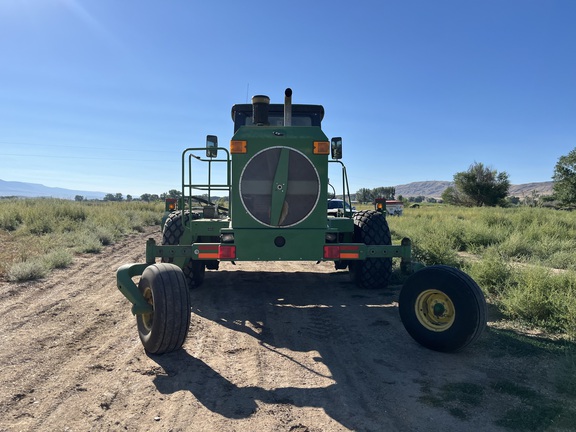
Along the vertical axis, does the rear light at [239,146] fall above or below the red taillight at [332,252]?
above

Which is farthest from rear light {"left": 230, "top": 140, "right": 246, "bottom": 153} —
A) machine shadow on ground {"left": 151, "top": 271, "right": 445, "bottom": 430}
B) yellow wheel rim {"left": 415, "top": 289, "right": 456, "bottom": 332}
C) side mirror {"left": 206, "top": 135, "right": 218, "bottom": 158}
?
yellow wheel rim {"left": 415, "top": 289, "right": 456, "bottom": 332}

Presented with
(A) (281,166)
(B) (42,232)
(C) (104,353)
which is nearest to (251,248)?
(A) (281,166)

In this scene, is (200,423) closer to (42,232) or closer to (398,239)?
(398,239)

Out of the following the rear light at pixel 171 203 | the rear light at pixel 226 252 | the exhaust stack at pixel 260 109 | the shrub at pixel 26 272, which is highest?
the exhaust stack at pixel 260 109

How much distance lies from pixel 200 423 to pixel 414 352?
2418 mm

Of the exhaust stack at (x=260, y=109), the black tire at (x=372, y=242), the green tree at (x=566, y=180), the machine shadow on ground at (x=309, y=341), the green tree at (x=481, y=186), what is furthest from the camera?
the green tree at (x=481, y=186)

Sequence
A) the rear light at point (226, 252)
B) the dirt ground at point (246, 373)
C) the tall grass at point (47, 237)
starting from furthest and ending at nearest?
1. the tall grass at point (47, 237)
2. the rear light at point (226, 252)
3. the dirt ground at point (246, 373)

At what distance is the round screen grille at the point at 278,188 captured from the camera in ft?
17.0

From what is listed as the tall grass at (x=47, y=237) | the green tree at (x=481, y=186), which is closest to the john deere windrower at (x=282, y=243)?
the tall grass at (x=47, y=237)

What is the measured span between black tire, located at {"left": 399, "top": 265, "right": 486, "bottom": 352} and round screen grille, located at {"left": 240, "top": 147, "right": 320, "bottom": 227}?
5.55ft

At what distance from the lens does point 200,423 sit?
2.86 m

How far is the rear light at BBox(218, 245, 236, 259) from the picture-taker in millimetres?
4973

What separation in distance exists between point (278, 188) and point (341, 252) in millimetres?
1167

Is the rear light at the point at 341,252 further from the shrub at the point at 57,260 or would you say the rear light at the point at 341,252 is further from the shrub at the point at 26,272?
the shrub at the point at 57,260
